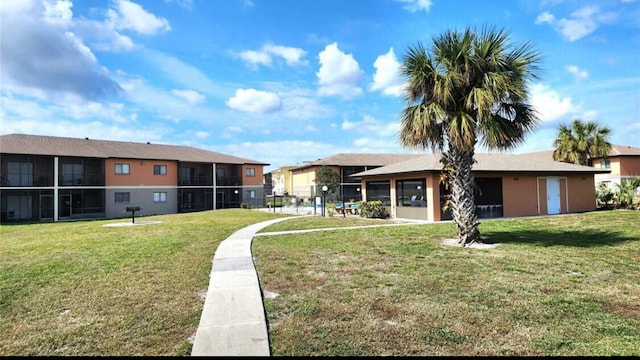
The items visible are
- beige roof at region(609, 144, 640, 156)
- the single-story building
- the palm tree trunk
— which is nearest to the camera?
the palm tree trunk

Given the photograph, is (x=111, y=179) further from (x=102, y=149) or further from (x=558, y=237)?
(x=558, y=237)

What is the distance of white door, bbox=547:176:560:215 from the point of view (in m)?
23.3

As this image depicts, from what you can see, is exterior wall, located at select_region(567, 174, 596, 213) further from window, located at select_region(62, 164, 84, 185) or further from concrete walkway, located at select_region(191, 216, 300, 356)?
window, located at select_region(62, 164, 84, 185)

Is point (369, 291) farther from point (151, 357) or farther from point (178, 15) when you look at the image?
point (178, 15)

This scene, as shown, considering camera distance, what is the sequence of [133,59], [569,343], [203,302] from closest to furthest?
[569,343]
[203,302]
[133,59]

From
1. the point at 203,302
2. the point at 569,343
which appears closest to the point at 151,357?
the point at 203,302

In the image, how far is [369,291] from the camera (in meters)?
6.65

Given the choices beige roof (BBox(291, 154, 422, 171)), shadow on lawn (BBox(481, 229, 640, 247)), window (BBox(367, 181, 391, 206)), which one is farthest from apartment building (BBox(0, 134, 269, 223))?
shadow on lawn (BBox(481, 229, 640, 247))

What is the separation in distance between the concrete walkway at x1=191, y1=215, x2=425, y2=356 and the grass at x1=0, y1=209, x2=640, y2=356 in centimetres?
17

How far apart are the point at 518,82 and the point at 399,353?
9854 millimetres

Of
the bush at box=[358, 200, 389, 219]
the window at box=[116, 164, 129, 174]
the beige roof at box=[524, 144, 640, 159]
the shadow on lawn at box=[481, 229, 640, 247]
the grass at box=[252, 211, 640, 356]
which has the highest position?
the beige roof at box=[524, 144, 640, 159]

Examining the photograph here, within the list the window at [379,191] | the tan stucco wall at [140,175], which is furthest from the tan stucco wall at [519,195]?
the tan stucco wall at [140,175]

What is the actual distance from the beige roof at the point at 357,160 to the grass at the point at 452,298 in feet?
114

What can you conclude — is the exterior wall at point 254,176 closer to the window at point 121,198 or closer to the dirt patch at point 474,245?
the window at point 121,198
